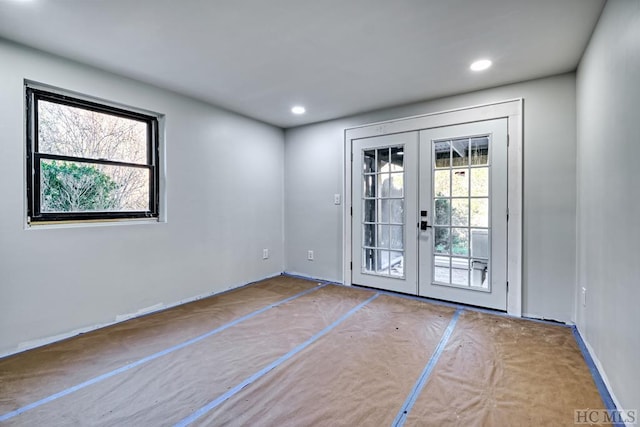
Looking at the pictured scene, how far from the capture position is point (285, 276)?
15.4 ft

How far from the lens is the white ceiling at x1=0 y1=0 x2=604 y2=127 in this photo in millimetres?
1915

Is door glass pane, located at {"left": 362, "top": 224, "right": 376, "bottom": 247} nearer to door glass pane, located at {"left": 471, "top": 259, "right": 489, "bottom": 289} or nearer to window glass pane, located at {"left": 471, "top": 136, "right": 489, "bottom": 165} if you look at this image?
door glass pane, located at {"left": 471, "top": 259, "right": 489, "bottom": 289}

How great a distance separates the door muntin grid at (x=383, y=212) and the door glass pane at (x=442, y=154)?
40cm

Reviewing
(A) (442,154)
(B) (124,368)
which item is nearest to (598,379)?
(A) (442,154)

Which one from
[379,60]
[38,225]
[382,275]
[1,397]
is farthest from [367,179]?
[1,397]

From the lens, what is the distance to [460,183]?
334 centimetres

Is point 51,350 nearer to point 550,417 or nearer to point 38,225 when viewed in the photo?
point 38,225

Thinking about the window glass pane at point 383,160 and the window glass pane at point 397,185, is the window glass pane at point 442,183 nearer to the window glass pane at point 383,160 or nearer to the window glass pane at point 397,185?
the window glass pane at point 397,185

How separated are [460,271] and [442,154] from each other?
137 cm

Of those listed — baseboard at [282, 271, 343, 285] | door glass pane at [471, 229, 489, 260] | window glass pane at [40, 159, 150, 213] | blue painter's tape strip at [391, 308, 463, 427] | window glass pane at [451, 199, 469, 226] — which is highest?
window glass pane at [40, 159, 150, 213]

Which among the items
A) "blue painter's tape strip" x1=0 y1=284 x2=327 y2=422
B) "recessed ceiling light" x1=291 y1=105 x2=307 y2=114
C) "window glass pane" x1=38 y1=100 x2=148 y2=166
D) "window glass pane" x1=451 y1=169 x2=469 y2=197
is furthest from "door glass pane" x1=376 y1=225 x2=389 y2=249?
"window glass pane" x1=38 y1=100 x2=148 y2=166

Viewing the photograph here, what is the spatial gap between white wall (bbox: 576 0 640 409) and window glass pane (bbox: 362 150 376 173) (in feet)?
7.03

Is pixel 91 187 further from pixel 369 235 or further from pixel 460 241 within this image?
pixel 460 241

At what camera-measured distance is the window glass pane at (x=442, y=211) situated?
343 cm
